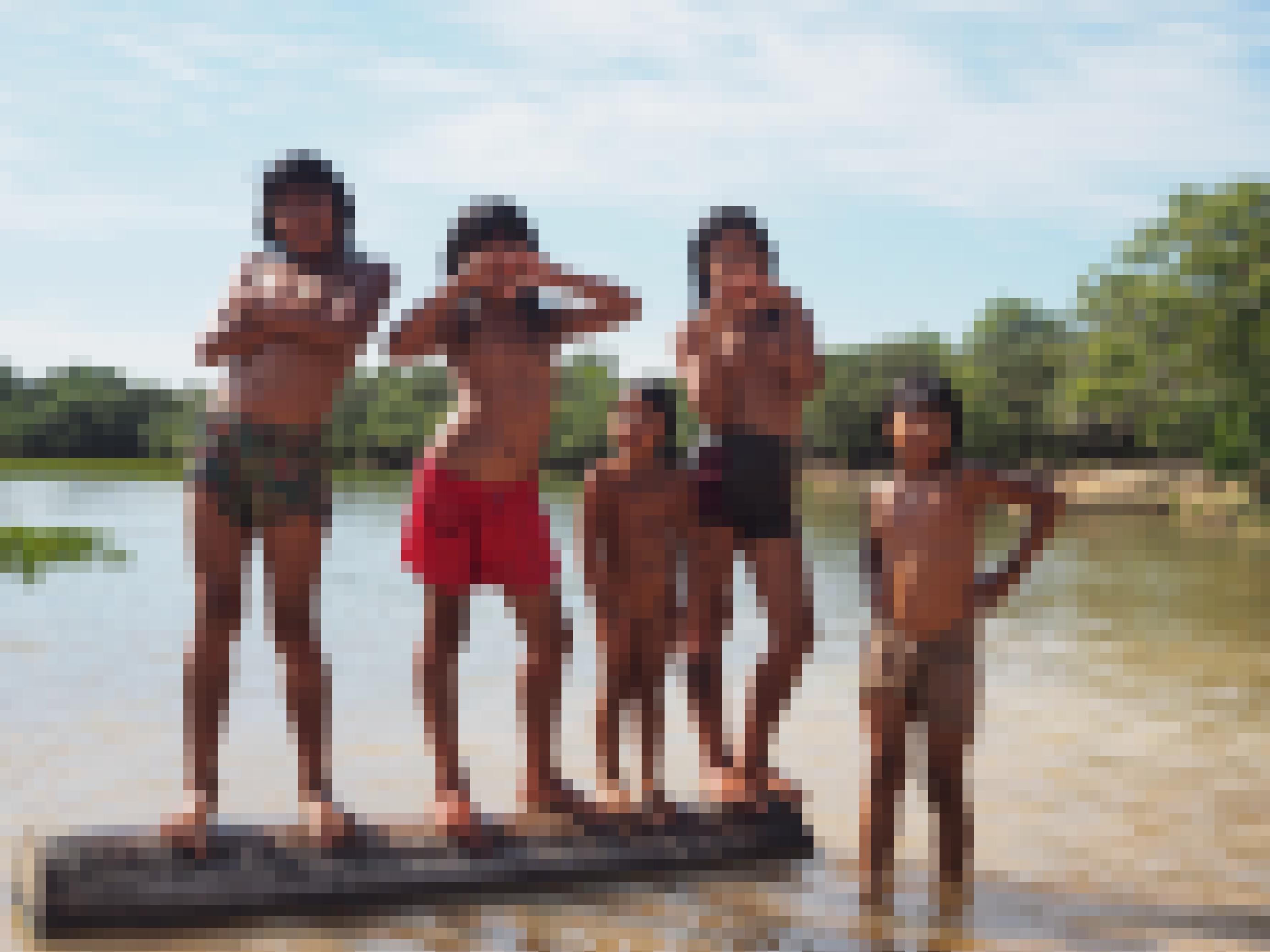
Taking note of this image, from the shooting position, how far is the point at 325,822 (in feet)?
18.0

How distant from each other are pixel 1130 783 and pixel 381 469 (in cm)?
7458

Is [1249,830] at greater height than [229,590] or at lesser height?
lesser

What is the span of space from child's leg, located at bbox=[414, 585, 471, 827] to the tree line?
3.02 ft

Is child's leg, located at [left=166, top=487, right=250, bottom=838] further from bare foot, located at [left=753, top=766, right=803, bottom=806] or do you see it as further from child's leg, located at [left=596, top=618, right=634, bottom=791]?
bare foot, located at [left=753, top=766, right=803, bottom=806]

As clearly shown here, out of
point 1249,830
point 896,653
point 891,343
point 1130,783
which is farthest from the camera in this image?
point 891,343

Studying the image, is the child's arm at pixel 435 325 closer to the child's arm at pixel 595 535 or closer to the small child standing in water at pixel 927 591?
the child's arm at pixel 595 535

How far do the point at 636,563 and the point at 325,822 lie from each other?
5.62 feet

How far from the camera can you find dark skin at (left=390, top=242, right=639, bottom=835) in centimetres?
552

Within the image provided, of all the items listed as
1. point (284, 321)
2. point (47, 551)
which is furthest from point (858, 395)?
point (284, 321)

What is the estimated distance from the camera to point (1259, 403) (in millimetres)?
40688

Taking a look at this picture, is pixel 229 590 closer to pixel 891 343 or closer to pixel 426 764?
pixel 426 764

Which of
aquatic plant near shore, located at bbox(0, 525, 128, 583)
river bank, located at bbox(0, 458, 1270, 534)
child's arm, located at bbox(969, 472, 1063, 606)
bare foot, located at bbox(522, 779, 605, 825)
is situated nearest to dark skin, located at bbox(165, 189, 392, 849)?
bare foot, located at bbox(522, 779, 605, 825)

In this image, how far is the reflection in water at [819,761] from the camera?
202 inches

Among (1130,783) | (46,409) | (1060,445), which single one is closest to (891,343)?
(1060,445)
